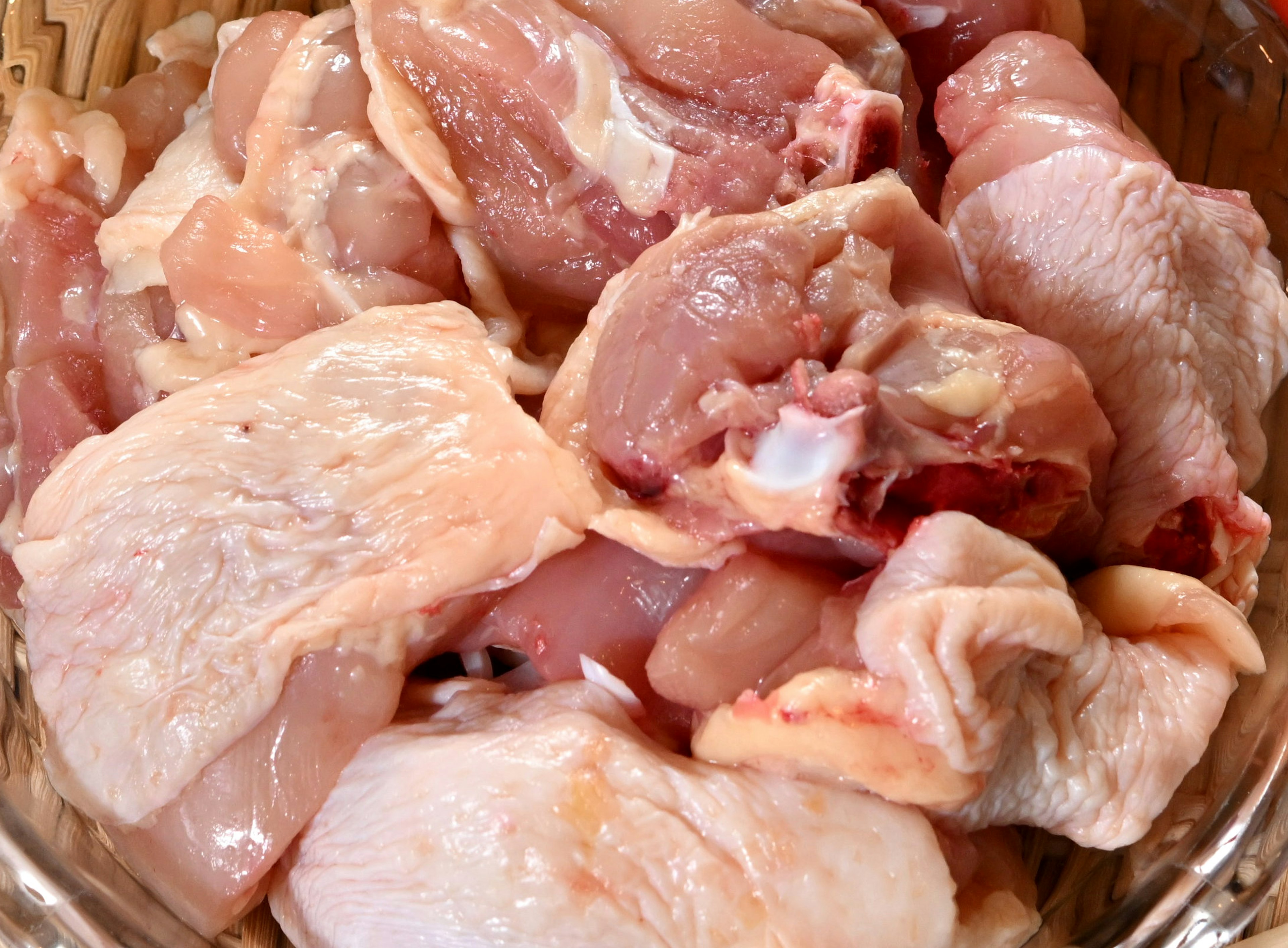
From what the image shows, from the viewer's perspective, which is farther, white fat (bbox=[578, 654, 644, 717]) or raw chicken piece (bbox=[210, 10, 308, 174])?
raw chicken piece (bbox=[210, 10, 308, 174])

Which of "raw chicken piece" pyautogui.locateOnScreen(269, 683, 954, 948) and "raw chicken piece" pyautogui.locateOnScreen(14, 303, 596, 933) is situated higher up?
"raw chicken piece" pyautogui.locateOnScreen(14, 303, 596, 933)

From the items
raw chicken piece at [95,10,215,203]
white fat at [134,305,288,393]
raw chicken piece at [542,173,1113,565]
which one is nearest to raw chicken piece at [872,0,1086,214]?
raw chicken piece at [542,173,1113,565]

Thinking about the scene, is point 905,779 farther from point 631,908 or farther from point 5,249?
point 5,249

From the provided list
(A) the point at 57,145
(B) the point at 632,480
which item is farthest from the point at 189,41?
(B) the point at 632,480

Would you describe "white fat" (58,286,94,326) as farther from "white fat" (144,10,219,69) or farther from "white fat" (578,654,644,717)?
"white fat" (578,654,644,717)

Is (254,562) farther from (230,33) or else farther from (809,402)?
(230,33)

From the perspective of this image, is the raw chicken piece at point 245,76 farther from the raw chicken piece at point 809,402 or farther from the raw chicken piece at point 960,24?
the raw chicken piece at point 960,24

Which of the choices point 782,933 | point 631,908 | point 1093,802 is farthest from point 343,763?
point 1093,802
